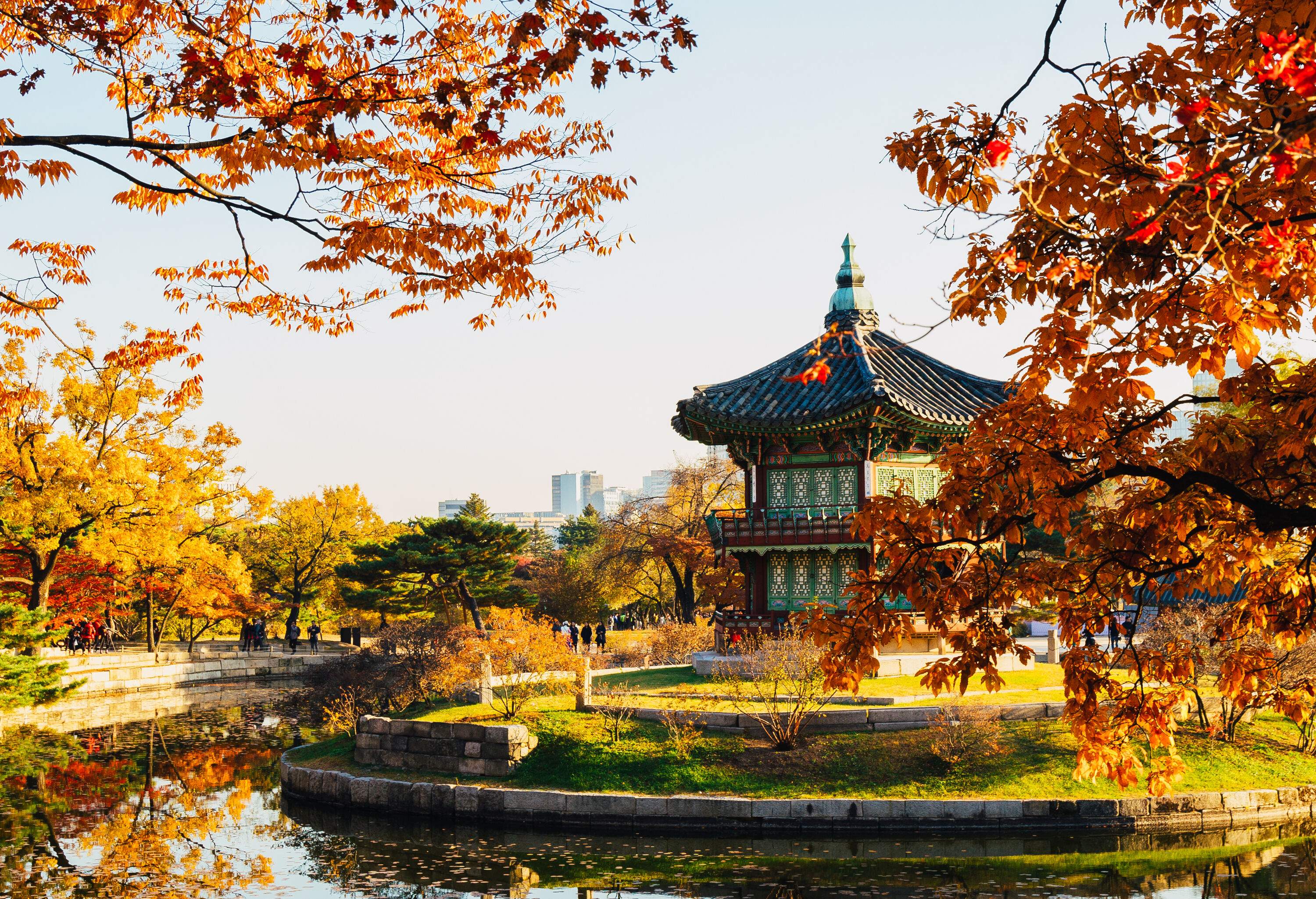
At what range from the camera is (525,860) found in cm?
1502

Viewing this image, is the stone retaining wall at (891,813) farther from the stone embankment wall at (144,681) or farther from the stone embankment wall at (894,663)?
the stone embankment wall at (144,681)

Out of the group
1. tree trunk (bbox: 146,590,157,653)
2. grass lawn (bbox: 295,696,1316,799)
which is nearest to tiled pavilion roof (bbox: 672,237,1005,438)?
grass lawn (bbox: 295,696,1316,799)

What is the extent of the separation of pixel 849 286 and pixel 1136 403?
22.4 metres

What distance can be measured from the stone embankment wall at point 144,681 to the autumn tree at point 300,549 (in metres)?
6.03

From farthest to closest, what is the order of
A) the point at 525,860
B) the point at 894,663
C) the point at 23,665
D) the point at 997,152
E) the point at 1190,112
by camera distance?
the point at 23,665
the point at 894,663
the point at 525,860
the point at 997,152
the point at 1190,112

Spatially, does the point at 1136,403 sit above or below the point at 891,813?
above

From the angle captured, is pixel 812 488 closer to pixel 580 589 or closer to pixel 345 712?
pixel 345 712

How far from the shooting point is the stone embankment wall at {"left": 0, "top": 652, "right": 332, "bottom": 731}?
98.3 ft

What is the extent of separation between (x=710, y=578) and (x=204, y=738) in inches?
662

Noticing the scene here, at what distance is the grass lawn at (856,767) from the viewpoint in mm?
16781

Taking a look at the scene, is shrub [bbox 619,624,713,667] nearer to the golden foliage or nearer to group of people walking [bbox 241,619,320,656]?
the golden foliage

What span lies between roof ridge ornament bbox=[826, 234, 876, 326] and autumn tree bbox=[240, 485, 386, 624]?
27348 millimetres

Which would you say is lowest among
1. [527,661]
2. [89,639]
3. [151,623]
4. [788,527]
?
[89,639]

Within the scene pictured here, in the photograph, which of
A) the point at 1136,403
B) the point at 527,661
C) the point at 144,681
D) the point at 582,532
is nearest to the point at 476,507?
the point at 582,532
